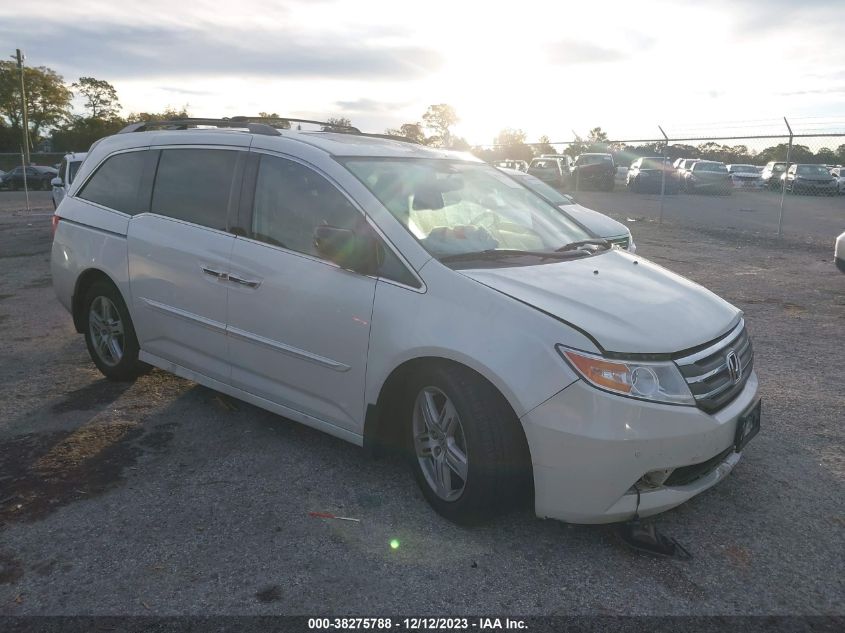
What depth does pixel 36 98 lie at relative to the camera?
71625 millimetres

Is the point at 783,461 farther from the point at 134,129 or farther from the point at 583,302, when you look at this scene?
the point at 134,129

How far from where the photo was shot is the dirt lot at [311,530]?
108 inches

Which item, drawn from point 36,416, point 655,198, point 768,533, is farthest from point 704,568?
point 655,198

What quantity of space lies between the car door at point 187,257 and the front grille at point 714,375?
2500 mm

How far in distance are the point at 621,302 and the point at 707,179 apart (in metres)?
28.9

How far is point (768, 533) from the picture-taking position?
10.5 feet

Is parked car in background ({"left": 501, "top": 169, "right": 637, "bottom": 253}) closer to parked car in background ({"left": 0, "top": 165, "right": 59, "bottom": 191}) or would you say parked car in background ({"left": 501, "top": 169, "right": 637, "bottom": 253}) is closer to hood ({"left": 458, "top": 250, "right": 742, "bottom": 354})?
hood ({"left": 458, "top": 250, "right": 742, "bottom": 354})

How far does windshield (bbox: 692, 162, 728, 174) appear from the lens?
29.8 meters

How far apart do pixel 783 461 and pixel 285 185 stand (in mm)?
3112

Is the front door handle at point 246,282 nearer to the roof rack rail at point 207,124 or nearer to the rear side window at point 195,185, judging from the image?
the rear side window at point 195,185

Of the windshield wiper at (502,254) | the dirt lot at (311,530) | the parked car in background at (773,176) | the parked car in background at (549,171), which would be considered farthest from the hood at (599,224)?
the parked car in background at (773,176)

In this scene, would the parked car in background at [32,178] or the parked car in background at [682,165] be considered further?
the parked car in background at [32,178]

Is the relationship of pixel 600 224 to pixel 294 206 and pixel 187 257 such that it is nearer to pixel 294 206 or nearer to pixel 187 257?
pixel 294 206

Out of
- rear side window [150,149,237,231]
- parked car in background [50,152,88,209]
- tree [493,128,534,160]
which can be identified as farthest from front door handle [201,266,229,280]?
tree [493,128,534,160]
